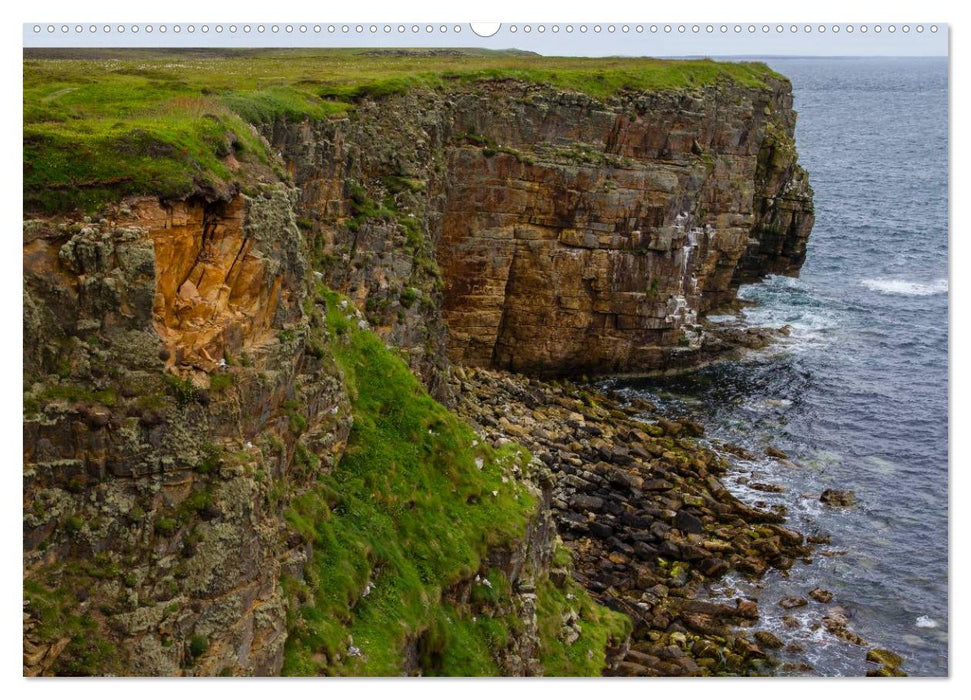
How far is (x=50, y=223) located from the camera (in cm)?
1563

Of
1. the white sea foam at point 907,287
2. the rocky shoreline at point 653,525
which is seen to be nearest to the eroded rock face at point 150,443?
the rocky shoreline at point 653,525

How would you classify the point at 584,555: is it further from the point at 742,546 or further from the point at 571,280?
the point at 571,280

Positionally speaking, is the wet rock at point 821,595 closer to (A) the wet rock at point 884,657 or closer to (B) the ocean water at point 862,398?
(B) the ocean water at point 862,398

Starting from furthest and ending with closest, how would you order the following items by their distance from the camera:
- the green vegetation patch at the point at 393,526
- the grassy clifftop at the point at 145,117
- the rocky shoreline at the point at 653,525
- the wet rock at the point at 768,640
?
the wet rock at the point at 768,640
the rocky shoreline at the point at 653,525
the green vegetation patch at the point at 393,526
the grassy clifftop at the point at 145,117

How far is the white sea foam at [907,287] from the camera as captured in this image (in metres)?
69.8

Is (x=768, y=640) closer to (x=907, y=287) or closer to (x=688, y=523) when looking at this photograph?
(x=688, y=523)

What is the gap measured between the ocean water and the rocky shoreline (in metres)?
0.85

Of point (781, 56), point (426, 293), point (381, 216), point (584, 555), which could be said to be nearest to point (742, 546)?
point (584, 555)

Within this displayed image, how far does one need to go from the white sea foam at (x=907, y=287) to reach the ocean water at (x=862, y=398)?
14 centimetres

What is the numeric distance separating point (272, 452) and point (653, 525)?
25036 millimetres

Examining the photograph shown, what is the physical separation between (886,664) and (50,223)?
28.3m

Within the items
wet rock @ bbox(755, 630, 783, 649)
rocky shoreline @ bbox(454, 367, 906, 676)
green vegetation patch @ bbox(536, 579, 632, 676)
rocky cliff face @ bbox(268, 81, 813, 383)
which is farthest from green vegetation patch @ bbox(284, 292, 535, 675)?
rocky cliff face @ bbox(268, 81, 813, 383)

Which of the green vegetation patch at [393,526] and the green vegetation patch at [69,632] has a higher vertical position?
the green vegetation patch at [69,632]

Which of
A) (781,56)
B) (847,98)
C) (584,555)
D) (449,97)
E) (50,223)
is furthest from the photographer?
(847,98)
